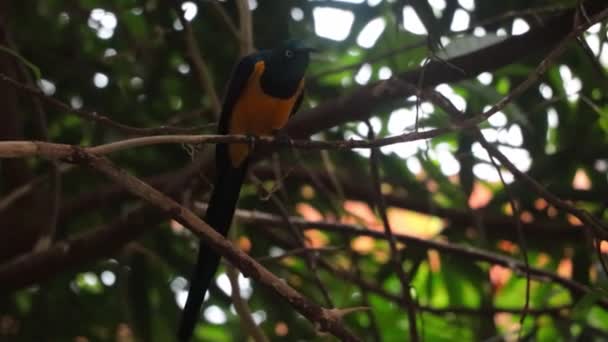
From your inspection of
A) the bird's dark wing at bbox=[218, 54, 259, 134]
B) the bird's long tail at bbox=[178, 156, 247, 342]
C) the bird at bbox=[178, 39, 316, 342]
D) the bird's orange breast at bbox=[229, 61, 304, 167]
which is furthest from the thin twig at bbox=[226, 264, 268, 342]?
the bird's orange breast at bbox=[229, 61, 304, 167]

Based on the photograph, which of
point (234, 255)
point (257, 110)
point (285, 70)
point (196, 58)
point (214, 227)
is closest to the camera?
point (234, 255)

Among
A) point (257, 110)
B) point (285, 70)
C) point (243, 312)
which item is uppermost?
point (285, 70)

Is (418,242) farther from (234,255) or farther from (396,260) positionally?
(234,255)

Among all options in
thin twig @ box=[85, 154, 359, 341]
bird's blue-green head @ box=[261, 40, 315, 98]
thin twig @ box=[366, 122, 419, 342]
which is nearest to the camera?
thin twig @ box=[85, 154, 359, 341]

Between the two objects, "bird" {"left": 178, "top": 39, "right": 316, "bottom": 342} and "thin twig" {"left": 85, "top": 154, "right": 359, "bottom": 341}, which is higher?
"bird" {"left": 178, "top": 39, "right": 316, "bottom": 342}

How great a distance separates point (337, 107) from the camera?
6.88 ft

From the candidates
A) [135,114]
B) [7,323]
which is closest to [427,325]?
[135,114]

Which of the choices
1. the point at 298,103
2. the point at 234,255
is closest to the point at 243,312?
the point at 234,255

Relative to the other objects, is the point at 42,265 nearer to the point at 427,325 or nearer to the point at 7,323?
the point at 7,323

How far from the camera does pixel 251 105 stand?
2695 mm

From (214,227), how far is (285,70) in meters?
0.51

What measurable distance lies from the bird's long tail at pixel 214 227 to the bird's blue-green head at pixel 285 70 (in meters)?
0.25

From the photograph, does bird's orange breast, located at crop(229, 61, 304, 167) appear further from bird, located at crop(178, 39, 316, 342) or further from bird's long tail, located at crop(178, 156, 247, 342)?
bird's long tail, located at crop(178, 156, 247, 342)

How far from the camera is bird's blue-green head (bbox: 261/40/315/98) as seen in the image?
8.65ft
